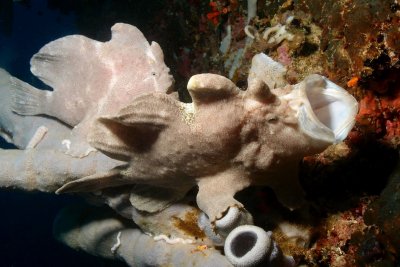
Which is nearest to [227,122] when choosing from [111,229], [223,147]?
[223,147]

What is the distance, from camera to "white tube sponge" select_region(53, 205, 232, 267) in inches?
105

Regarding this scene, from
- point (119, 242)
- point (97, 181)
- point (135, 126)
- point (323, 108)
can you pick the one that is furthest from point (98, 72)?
point (323, 108)

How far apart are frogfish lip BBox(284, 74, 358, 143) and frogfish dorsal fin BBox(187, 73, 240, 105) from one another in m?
0.34

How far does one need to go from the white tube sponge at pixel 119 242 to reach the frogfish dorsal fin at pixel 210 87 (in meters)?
1.32

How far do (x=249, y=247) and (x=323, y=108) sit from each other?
927 mm

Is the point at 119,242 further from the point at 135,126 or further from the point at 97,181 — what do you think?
the point at 135,126

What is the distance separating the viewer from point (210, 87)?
1764 mm

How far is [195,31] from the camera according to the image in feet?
20.4

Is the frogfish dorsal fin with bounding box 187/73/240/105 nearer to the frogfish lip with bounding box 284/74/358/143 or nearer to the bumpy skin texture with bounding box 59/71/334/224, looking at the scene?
the bumpy skin texture with bounding box 59/71/334/224

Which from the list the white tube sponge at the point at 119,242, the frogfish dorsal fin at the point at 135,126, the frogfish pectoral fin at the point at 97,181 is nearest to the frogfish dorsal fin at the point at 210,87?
the frogfish dorsal fin at the point at 135,126

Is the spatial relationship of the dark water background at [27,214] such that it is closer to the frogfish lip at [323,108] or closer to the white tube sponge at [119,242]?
the white tube sponge at [119,242]

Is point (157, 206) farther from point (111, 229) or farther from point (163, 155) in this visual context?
point (111, 229)

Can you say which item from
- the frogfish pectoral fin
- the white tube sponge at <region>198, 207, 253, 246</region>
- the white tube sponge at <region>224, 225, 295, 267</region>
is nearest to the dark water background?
the frogfish pectoral fin

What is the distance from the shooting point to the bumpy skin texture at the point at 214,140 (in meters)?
1.84
